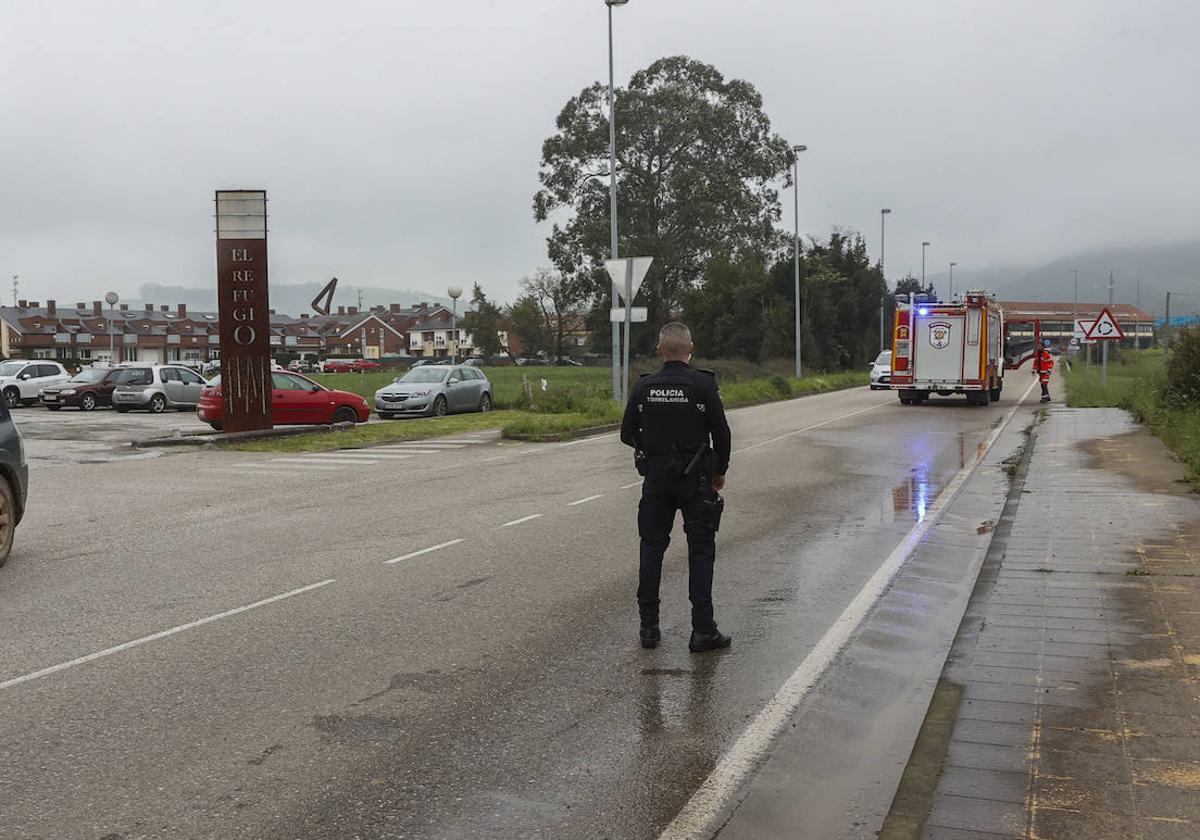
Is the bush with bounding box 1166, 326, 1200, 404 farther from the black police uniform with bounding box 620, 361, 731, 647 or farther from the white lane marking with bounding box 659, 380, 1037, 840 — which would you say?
A: the black police uniform with bounding box 620, 361, 731, 647

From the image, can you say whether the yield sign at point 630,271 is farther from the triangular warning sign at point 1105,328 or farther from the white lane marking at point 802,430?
the triangular warning sign at point 1105,328

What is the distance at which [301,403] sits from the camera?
2425 cm

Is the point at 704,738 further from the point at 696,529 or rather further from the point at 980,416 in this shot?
the point at 980,416

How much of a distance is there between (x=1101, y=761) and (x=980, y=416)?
23.7m

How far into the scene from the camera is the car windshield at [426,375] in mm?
29225

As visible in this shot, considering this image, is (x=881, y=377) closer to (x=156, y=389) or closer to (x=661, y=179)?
(x=661, y=179)

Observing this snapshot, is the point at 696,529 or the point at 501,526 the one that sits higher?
the point at 696,529

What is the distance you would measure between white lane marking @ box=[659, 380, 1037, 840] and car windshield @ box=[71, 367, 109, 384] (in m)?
31.0

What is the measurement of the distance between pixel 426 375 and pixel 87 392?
11645mm

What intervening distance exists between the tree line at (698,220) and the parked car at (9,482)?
43943 mm

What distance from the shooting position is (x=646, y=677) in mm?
5590

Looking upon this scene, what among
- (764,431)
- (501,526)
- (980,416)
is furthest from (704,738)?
(980,416)

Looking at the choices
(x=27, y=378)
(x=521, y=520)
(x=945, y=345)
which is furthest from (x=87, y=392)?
(x=521, y=520)

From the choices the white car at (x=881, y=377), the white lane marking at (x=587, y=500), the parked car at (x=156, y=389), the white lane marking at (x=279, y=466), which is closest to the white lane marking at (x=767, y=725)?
the white lane marking at (x=587, y=500)
